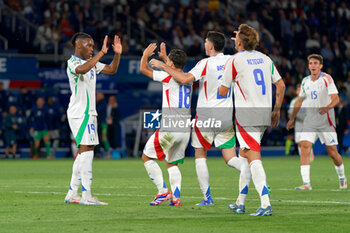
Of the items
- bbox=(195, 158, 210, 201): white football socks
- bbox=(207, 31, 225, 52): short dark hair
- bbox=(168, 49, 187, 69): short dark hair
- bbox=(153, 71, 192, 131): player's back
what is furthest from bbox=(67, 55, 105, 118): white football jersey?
bbox=(207, 31, 225, 52): short dark hair

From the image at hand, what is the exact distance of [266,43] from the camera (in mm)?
32594

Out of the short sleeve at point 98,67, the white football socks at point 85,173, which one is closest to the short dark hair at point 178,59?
the short sleeve at point 98,67

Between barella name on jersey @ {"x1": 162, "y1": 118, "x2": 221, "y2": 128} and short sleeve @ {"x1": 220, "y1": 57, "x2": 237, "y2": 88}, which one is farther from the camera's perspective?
barella name on jersey @ {"x1": 162, "y1": 118, "x2": 221, "y2": 128}

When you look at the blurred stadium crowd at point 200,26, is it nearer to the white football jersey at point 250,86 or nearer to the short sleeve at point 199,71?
the short sleeve at point 199,71

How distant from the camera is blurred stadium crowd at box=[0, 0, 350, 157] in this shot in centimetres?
2738

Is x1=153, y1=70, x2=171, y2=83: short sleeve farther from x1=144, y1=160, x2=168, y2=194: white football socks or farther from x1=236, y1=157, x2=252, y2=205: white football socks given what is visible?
x1=236, y1=157, x2=252, y2=205: white football socks

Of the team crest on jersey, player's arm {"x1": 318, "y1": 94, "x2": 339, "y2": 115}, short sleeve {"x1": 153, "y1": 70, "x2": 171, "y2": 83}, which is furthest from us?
player's arm {"x1": 318, "y1": 94, "x2": 339, "y2": 115}

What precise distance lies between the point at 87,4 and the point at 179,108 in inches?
752

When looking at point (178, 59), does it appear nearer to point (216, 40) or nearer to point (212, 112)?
point (216, 40)

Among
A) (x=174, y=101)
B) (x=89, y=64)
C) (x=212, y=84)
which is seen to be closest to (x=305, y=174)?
(x=212, y=84)

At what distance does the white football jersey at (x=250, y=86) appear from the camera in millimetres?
9078

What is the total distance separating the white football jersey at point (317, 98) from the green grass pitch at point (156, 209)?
1.24m

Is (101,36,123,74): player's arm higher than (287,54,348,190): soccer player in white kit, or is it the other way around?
(101,36,123,74): player's arm

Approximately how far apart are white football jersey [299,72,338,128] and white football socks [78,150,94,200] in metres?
5.46
